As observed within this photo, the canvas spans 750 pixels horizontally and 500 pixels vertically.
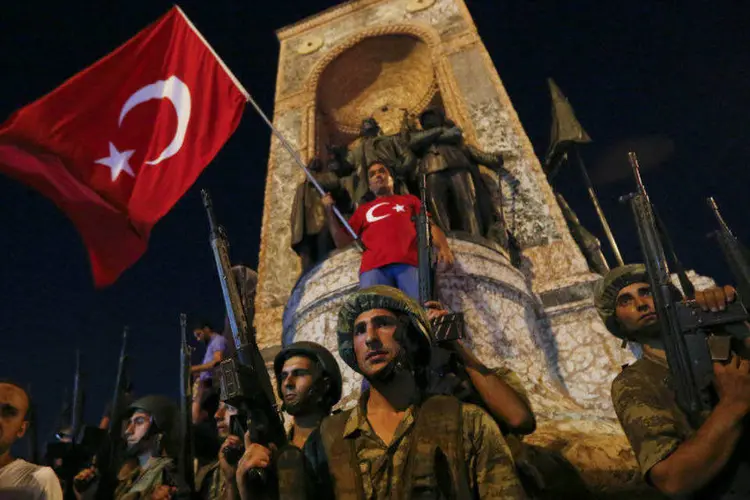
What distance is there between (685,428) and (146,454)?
3724 mm

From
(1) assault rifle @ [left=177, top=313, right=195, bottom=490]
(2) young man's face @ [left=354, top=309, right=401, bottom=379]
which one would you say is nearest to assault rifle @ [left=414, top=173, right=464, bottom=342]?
(2) young man's face @ [left=354, top=309, right=401, bottom=379]

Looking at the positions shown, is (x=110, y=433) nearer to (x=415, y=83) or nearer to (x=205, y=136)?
(x=205, y=136)

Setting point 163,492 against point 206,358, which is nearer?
point 163,492

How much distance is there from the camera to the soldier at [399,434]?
214cm

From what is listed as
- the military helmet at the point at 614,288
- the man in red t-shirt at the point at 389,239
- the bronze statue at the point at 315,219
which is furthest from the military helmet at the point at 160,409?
the bronze statue at the point at 315,219

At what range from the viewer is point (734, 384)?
2023 mm

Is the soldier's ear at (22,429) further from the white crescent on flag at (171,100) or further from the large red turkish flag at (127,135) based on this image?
the white crescent on flag at (171,100)

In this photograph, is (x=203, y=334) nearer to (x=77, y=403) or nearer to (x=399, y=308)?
(x=77, y=403)

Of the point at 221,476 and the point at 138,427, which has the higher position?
the point at 138,427

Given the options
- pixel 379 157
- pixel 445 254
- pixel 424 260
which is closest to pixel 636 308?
pixel 424 260

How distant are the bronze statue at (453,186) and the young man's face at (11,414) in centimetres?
494

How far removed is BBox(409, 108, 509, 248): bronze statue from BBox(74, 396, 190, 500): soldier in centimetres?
410

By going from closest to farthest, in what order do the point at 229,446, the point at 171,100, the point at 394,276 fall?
the point at 229,446
the point at 394,276
the point at 171,100

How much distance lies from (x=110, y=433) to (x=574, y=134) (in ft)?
26.3
